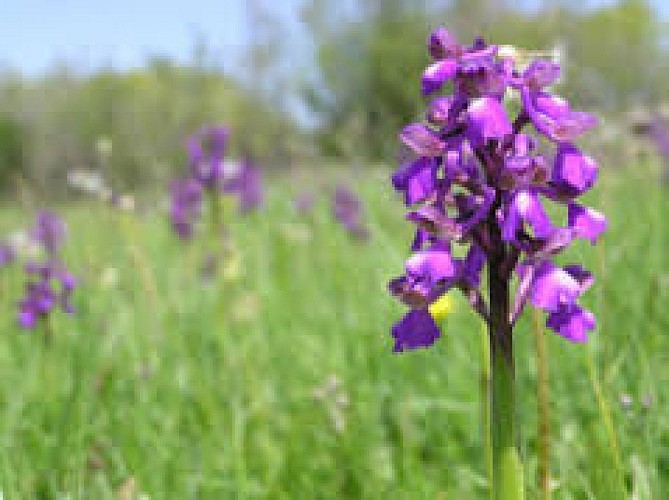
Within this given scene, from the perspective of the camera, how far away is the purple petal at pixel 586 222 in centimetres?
104

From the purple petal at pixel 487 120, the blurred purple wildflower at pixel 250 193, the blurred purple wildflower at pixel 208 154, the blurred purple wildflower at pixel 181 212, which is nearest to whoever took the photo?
the purple petal at pixel 487 120

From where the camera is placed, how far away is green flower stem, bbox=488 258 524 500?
105 centimetres

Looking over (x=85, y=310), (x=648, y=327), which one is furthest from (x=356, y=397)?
(x=85, y=310)

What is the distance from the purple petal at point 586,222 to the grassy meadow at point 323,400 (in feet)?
1.17

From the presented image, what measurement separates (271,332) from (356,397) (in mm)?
1314

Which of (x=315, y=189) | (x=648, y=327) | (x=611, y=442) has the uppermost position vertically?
(x=315, y=189)

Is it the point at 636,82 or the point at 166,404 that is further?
the point at 636,82

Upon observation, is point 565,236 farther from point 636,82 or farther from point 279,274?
point 636,82

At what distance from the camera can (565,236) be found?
3.39 ft

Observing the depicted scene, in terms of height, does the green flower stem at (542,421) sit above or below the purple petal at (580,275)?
below

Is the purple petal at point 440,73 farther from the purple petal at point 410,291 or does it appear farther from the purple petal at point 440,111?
the purple petal at point 410,291

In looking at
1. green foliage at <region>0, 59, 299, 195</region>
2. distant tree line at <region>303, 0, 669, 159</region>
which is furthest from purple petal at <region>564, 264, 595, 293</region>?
green foliage at <region>0, 59, 299, 195</region>

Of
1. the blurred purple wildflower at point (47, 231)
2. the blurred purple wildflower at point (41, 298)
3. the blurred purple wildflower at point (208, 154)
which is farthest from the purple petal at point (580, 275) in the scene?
the blurred purple wildflower at point (47, 231)

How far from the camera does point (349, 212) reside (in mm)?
6789
